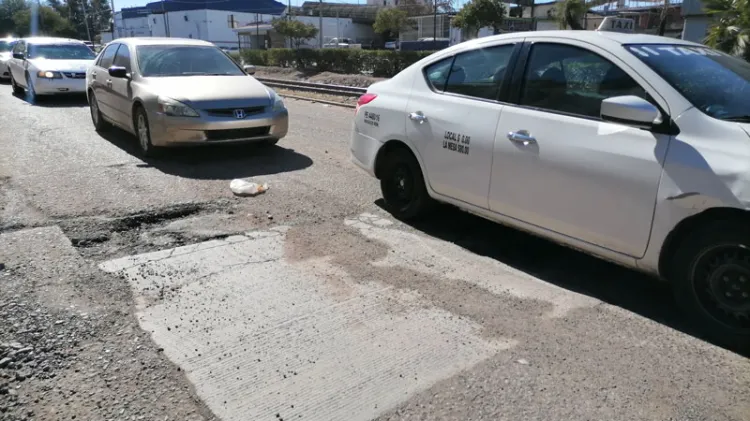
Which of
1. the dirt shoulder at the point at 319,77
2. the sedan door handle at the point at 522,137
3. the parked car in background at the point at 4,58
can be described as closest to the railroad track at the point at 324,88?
the dirt shoulder at the point at 319,77

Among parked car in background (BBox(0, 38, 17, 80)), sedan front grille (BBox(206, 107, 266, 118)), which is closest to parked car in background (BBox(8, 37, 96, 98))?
parked car in background (BBox(0, 38, 17, 80))

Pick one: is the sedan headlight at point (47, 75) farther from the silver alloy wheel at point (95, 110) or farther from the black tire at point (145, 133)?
the black tire at point (145, 133)

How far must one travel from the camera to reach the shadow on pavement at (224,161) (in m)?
7.48

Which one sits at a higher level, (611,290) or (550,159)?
(550,159)

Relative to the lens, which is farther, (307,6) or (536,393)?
(307,6)

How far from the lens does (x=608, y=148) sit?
147 inches

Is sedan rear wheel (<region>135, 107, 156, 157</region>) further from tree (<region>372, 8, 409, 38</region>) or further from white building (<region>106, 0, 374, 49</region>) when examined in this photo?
white building (<region>106, 0, 374, 49</region>)

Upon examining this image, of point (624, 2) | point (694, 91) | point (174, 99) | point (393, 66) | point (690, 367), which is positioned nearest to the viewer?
point (690, 367)

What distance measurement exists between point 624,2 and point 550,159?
5105 centimetres

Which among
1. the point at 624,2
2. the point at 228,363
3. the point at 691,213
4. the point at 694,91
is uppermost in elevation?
the point at 624,2

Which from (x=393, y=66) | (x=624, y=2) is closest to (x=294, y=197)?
(x=393, y=66)

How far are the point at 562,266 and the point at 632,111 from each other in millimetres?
1518

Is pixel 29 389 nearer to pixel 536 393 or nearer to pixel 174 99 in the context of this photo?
pixel 536 393

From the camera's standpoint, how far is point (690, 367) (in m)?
3.19
